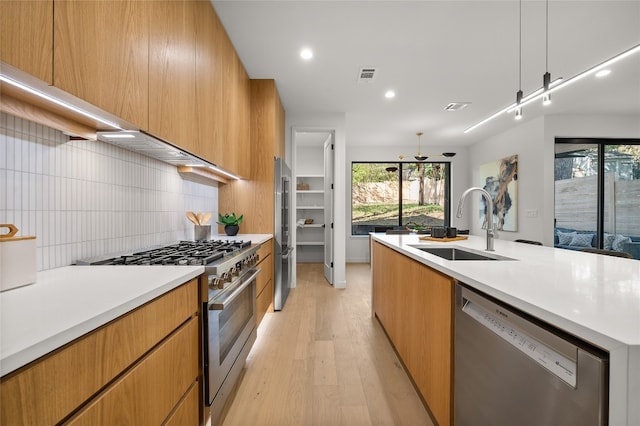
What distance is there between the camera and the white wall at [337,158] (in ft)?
14.1

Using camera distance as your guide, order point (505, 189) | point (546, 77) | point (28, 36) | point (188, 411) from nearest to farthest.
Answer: point (28, 36), point (188, 411), point (546, 77), point (505, 189)

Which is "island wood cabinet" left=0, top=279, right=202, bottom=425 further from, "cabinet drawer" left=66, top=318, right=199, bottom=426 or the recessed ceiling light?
the recessed ceiling light

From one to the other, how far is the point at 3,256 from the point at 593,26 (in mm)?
4005

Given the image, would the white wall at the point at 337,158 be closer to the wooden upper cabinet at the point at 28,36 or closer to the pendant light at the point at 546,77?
the pendant light at the point at 546,77

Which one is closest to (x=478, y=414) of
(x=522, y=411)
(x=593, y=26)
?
(x=522, y=411)

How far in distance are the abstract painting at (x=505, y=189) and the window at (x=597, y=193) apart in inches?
23.6

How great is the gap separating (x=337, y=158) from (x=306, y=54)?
1752 mm

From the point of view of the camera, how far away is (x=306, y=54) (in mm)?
2766

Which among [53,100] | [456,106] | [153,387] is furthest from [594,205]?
[53,100]

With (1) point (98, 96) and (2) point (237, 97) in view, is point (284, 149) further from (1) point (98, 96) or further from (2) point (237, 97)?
(1) point (98, 96)

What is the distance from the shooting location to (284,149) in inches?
164

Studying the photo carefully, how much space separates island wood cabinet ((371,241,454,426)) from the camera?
1.27 metres

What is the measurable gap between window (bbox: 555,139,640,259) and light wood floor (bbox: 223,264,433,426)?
13.5ft

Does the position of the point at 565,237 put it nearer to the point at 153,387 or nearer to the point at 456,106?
the point at 456,106
